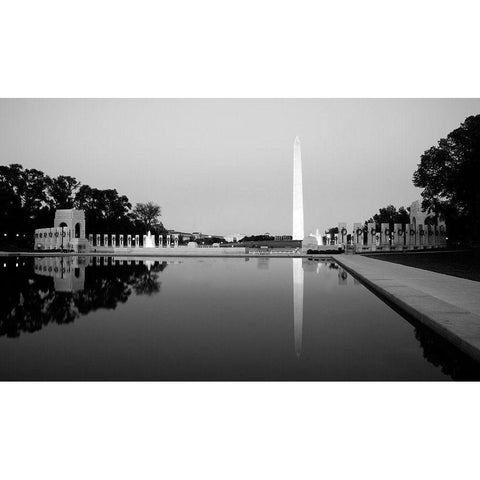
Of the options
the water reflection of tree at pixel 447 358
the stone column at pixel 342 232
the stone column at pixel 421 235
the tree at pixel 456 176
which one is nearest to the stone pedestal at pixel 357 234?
the stone column at pixel 342 232

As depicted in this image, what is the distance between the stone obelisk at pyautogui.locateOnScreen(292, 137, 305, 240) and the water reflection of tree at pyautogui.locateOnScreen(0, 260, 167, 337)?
26.0 metres

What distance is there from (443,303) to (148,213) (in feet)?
235

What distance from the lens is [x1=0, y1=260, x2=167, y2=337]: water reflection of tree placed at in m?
8.45

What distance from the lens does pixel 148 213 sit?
77562 mm

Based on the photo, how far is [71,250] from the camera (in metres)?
45.7

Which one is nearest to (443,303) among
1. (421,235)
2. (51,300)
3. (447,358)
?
(447,358)

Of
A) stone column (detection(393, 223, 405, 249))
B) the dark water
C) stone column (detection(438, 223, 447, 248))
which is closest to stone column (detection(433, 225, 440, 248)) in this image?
stone column (detection(438, 223, 447, 248))

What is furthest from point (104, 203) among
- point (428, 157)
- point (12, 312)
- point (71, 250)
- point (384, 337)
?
point (384, 337)

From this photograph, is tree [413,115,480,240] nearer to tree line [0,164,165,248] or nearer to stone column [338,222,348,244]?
stone column [338,222,348,244]

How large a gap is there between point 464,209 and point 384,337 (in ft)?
94.0

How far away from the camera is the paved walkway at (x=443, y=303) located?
6.32m

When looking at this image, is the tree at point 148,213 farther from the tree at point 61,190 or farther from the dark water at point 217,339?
the dark water at point 217,339

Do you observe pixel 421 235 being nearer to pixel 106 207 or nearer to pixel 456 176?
pixel 456 176

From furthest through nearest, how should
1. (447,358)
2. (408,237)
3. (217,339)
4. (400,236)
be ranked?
(408,237) → (400,236) → (217,339) → (447,358)
